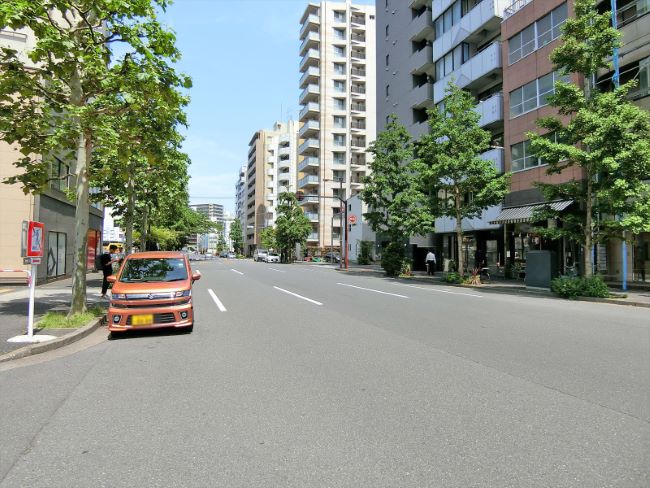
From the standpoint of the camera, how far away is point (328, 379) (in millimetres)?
5703

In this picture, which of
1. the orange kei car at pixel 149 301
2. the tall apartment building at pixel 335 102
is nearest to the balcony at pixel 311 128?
the tall apartment building at pixel 335 102

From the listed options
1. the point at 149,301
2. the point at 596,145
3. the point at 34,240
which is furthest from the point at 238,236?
the point at 149,301

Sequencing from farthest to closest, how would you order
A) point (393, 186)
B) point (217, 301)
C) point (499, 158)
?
point (393, 186) → point (499, 158) → point (217, 301)

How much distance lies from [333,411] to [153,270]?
21.4ft

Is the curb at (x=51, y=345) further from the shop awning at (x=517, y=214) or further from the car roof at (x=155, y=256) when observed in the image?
the shop awning at (x=517, y=214)

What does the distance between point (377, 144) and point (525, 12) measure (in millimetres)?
11366

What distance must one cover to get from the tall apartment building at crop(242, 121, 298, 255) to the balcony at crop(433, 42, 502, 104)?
6591cm

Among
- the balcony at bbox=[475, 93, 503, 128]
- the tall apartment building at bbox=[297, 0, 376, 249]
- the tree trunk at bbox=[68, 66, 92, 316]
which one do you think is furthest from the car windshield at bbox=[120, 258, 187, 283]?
the tall apartment building at bbox=[297, 0, 376, 249]

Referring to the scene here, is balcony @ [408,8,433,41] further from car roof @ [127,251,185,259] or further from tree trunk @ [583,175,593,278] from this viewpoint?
car roof @ [127,251,185,259]

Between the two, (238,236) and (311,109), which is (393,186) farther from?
(238,236)

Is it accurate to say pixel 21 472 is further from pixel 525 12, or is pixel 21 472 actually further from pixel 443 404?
pixel 525 12

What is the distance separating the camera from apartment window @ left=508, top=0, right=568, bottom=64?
23.2m

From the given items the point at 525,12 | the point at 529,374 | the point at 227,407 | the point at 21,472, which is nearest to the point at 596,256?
the point at 525,12

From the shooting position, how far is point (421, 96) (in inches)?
1492
